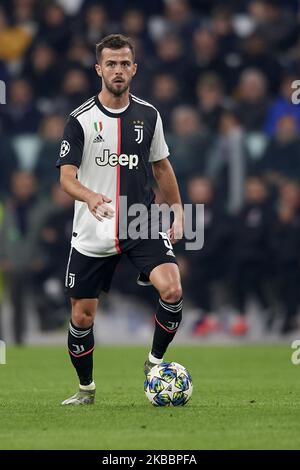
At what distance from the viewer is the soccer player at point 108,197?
27.6ft

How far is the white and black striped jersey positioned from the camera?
846 cm

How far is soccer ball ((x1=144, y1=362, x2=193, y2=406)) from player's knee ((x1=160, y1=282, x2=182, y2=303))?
46cm

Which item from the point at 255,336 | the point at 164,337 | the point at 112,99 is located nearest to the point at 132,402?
the point at 164,337

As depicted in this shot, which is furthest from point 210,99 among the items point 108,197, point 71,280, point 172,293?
point 172,293

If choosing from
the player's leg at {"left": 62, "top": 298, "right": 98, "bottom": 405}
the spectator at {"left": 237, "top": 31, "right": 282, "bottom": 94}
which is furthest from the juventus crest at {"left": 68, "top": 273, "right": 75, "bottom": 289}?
the spectator at {"left": 237, "top": 31, "right": 282, "bottom": 94}

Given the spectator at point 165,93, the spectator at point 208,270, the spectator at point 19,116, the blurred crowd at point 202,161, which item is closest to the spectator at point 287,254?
the blurred crowd at point 202,161

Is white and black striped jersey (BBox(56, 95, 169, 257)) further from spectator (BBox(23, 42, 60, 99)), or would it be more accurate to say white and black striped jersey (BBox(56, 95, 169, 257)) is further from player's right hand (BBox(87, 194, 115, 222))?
spectator (BBox(23, 42, 60, 99))

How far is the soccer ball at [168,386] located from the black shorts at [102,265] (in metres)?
0.68

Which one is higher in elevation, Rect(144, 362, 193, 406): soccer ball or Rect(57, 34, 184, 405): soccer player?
Rect(57, 34, 184, 405): soccer player

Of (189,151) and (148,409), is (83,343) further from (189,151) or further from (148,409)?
(189,151)

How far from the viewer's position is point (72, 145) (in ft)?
27.5

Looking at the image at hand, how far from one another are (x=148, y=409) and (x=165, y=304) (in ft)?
2.42

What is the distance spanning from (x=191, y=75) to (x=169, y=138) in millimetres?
1628

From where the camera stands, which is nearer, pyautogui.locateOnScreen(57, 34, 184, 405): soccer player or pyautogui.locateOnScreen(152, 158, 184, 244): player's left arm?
pyautogui.locateOnScreen(57, 34, 184, 405): soccer player
